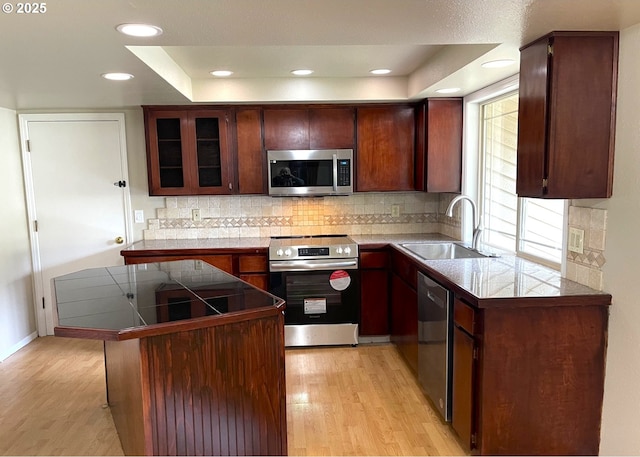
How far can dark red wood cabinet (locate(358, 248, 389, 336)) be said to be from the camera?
3.73 meters

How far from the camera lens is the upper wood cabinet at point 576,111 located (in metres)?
1.96

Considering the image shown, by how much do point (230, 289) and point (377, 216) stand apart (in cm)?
237

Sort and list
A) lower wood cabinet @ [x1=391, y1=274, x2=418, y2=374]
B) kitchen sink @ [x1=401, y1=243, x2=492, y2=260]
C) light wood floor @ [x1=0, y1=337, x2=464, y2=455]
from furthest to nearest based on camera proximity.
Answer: kitchen sink @ [x1=401, y1=243, x2=492, y2=260] < lower wood cabinet @ [x1=391, y1=274, x2=418, y2=374] < light wood floor @ [x1=0, y1=337, x2=464, y2=455]

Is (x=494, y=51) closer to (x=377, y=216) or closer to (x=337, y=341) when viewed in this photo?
(x=377, y=216)

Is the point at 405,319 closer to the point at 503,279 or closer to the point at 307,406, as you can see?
the point at 307,406

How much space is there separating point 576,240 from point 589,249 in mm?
95

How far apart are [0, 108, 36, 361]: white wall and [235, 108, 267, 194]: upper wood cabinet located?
1.98m

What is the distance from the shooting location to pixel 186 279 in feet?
7.98

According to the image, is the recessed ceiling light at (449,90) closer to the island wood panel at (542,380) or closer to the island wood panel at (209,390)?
the island wood panel at (542,380)

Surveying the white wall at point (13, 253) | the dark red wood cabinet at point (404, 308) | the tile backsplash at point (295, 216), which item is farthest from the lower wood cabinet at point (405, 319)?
the white wall at point (13, 253)

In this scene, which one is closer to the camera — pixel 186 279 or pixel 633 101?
pixel 633 101

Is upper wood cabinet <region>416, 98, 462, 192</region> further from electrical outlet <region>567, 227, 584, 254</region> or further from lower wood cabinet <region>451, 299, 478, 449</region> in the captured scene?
lower wood cabinet <region>451, 299, 478, 449</region>

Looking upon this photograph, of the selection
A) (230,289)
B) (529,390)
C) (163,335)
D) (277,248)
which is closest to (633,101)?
(529,390)

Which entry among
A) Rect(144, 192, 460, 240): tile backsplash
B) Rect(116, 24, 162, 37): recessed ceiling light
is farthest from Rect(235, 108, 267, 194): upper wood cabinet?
Rect(116, 24, 162, 37): recessed ceiling light
